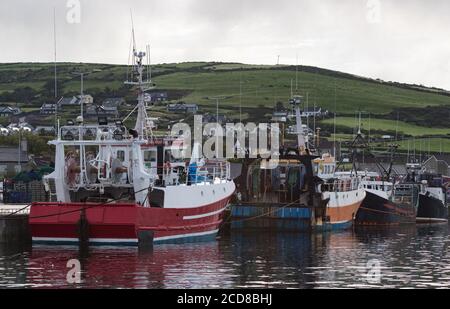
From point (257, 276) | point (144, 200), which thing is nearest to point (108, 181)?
point (144, 200)

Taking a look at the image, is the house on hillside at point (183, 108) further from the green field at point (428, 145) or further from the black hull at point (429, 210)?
the black hull at point (429, 210)

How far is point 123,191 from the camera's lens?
55.1 m

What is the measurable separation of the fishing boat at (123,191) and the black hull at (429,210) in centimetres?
4495

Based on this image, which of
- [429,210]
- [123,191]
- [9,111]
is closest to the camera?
[123,191]

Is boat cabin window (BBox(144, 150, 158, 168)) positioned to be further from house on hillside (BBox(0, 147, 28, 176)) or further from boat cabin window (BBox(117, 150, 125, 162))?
house on hillside (BBox(0, 147, 28, 176))

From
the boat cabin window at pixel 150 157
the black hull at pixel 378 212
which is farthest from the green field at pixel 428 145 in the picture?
the boat cabin window at pixel 150 157

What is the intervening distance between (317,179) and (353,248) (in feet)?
45.5

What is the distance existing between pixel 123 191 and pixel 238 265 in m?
10.7

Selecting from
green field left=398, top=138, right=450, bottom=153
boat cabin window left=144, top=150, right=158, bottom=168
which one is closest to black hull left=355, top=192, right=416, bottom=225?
boat cabin window left=144, top=150, right=158, bottom=168

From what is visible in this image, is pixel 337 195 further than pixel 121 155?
Yes

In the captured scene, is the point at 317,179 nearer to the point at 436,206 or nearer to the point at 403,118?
the point at 436,206

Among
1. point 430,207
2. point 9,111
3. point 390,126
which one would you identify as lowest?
point 430,207

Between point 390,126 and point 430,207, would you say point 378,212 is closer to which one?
point 430,207

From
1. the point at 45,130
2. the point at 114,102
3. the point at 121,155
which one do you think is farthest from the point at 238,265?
the point at 114,102
